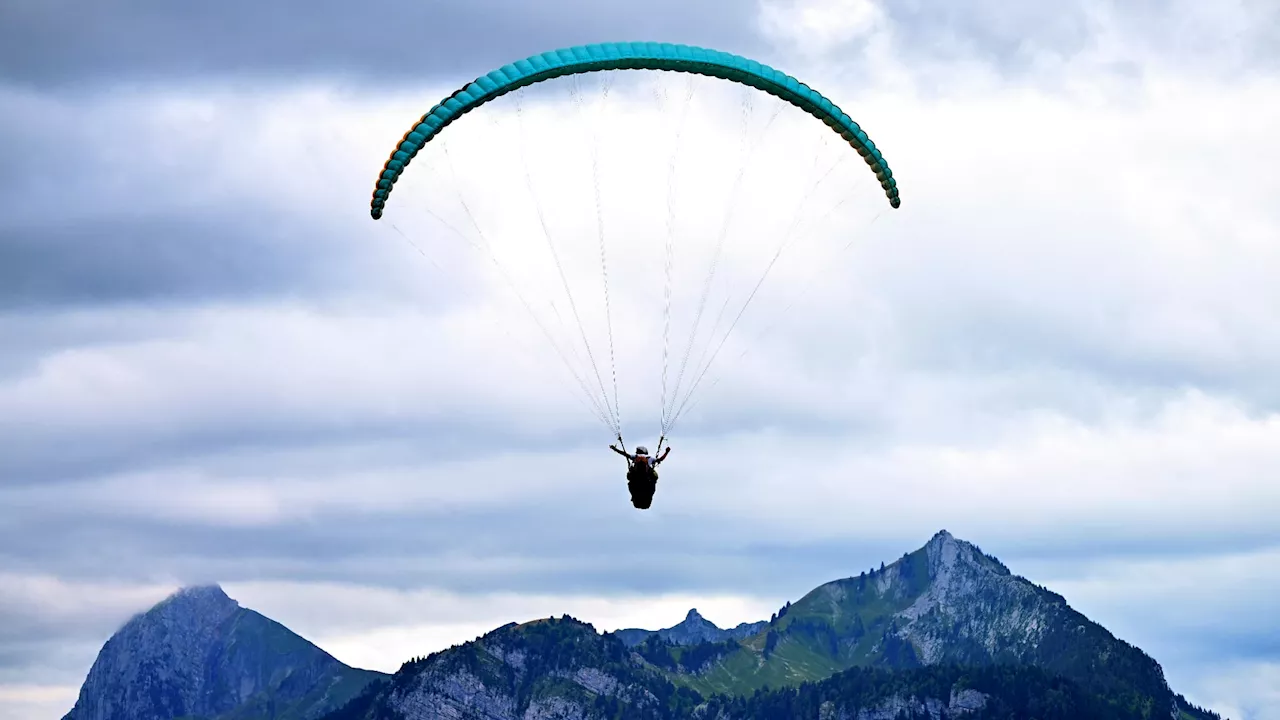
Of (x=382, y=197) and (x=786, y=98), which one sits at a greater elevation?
(x=786, y=98)

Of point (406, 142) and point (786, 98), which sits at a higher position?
point (786, 98)

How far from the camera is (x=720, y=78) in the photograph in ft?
270

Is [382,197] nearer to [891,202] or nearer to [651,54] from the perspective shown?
[651,54]

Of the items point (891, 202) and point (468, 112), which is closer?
point (468, 112)

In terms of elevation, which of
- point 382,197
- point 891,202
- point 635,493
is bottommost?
point 635,493

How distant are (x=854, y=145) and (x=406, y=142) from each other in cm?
2244

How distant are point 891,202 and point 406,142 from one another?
83.9 feet

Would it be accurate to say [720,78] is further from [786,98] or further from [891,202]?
[891,202]

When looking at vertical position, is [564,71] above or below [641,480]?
above

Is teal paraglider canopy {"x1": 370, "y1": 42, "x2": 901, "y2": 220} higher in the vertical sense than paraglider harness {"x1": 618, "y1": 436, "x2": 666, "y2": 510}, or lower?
higher

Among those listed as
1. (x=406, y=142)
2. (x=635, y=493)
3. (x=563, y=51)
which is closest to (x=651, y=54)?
(x=563, y=51)

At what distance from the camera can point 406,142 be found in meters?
79.4

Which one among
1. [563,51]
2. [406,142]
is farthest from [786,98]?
[406,142]

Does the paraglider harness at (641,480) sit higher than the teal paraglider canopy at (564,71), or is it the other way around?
the teal paraglider canopy at (564,71)
